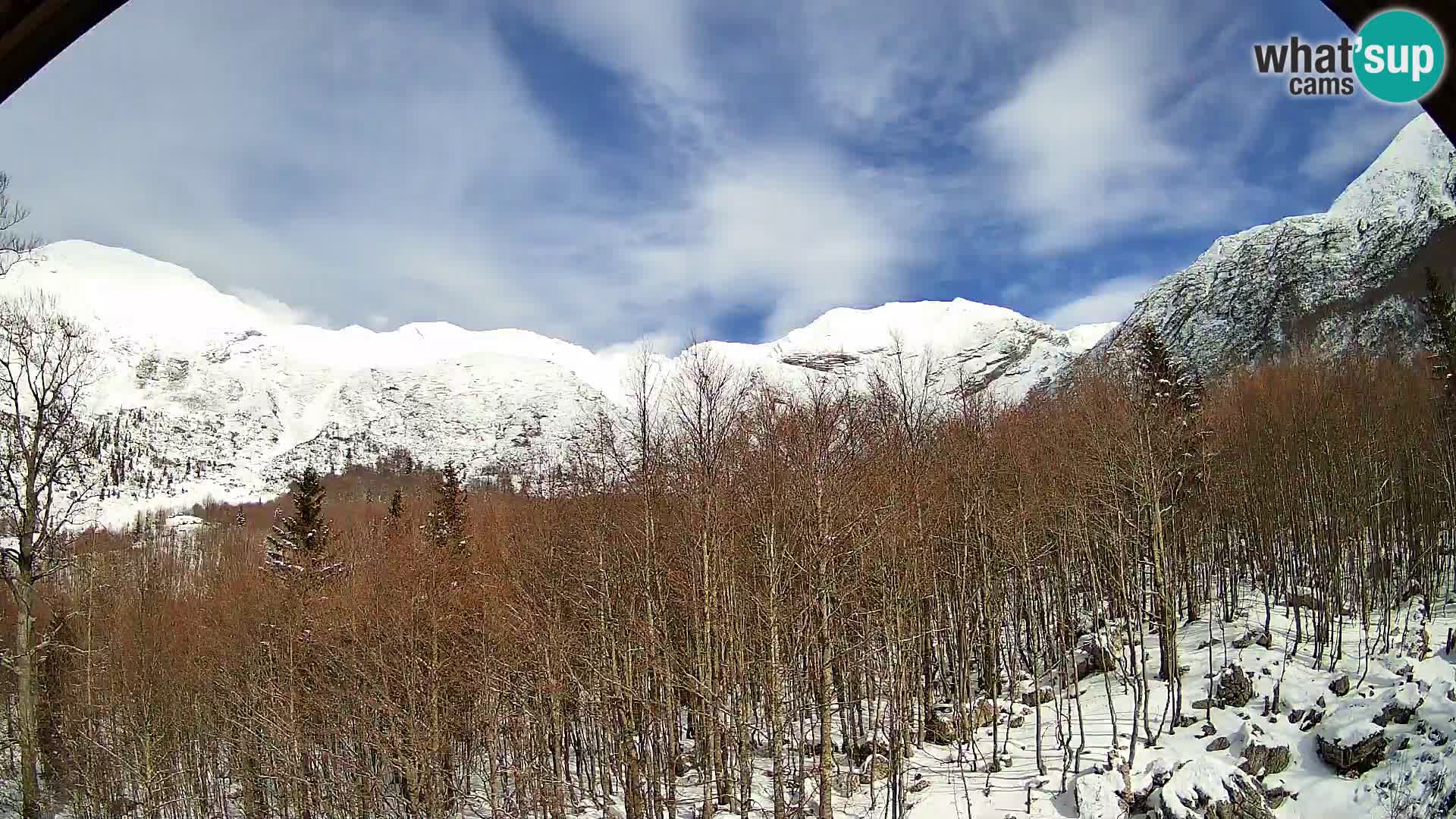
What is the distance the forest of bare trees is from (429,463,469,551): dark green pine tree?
10.9ft

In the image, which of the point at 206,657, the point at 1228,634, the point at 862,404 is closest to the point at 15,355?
the point at 206,657

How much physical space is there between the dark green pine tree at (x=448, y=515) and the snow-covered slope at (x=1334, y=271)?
67.7 metres

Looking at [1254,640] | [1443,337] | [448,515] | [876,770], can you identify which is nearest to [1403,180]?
Result: [1443,337]

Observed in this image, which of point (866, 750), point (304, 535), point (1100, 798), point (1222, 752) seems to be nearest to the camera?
point (1100, 798)

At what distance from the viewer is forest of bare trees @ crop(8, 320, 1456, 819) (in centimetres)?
1819

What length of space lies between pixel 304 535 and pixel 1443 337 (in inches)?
1793

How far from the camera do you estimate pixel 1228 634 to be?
2188cm

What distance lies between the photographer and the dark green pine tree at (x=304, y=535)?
2775cm

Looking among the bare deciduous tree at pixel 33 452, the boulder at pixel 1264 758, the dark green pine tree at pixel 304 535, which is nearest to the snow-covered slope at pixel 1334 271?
the boulder at pixel 1264 758

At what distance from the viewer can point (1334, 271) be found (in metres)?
102

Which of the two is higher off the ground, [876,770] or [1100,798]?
[1100,798]

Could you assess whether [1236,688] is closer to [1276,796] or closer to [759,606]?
[1276,796]

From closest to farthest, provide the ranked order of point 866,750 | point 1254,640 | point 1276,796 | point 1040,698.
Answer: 1. point 1276,796
2. point 866,750
3. point 1254,640
4. point 1040,698

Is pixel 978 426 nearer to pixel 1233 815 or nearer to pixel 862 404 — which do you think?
pixel 862 404
